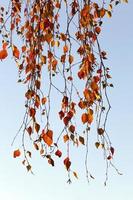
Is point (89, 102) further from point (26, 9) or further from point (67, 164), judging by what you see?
point (26, 9)

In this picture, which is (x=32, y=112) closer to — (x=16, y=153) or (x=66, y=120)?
(x=66, y=120)

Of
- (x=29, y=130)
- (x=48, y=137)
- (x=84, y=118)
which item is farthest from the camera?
(x=29, y=130)

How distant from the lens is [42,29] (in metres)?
6.69

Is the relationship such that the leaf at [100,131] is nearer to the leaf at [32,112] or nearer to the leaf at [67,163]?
the leaf at [67,163]

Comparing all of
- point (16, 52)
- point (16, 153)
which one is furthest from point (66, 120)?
point (16, 52)

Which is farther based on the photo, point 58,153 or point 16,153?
point 16,153

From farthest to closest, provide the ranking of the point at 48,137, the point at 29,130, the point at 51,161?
the point at 29,130, the point at 51,161, the point at 48,137

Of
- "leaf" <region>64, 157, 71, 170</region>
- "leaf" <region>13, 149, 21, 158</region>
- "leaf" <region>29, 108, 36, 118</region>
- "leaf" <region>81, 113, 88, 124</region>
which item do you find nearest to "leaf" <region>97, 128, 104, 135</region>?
"leaf" <region>81, 113, 88, 124</region>

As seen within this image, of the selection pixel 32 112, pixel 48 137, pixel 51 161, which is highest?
pixel 32 112

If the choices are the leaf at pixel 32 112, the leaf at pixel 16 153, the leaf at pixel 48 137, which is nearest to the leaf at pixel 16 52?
the leaf at pixel 32 112

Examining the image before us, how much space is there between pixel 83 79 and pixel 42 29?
0.78 meters

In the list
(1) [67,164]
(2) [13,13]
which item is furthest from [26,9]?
(1) [67,164]

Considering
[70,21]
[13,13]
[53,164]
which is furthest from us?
[13,13]

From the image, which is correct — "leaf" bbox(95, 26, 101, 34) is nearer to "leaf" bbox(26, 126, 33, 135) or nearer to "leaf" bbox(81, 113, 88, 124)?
"leaf" bbox(81, 113, 88, 124)
